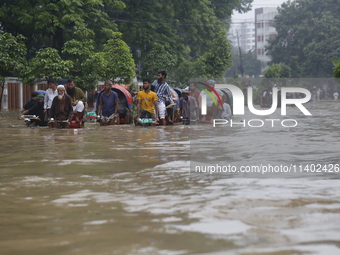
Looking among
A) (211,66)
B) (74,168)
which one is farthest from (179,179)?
(211,66)

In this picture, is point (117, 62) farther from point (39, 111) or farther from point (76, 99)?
point (76, 99)

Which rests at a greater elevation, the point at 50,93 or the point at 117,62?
the point at 117,62

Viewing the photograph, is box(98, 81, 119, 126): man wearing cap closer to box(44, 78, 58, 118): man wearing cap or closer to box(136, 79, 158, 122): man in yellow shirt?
box(136, 79, 158, 122): man in yellow shirt

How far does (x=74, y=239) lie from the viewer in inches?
214

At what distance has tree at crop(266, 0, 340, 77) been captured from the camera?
75.1 meters

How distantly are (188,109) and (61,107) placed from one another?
4.19 meters

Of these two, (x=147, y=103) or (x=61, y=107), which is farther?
(x=147, y=103)

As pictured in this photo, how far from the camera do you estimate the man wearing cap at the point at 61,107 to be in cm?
1825

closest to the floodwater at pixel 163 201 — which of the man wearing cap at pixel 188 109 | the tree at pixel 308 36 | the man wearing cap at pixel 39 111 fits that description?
the man wearing cap at pixel 39 111

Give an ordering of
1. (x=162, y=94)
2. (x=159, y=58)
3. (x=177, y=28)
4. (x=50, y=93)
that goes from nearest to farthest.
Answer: (x=50, y=93), (x=162, y=94), (x=159, y=58), (x=177, y=28)

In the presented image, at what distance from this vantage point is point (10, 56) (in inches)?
1323

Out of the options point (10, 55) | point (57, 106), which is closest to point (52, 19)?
point (10, 55)

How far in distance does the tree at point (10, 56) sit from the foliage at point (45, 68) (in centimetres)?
52

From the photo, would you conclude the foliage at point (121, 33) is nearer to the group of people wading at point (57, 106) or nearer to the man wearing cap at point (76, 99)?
the group of people wading at point (57, 106)
